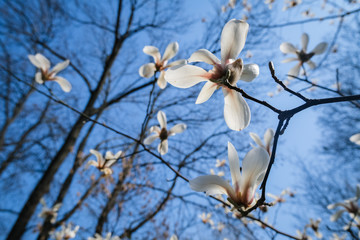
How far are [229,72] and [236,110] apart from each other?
12 centimetres

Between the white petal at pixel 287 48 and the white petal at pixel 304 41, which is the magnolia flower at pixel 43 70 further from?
the white petal at pixel 304 41

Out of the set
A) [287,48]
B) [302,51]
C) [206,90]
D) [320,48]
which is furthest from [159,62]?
[320,48]

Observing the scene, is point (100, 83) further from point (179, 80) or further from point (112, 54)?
point (179, 80)

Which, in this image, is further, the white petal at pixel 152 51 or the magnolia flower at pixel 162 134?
the magnolia flower at pixel 162 134

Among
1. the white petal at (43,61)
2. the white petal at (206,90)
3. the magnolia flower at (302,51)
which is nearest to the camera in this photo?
the white petal at (206,90)

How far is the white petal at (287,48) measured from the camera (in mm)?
1447

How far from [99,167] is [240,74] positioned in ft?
4.39

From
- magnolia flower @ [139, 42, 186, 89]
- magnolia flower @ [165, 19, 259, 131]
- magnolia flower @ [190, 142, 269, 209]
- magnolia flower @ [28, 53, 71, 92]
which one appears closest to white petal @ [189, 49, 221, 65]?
magnolia flower @ [165, 19, 259, 131]

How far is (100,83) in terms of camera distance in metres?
4.61

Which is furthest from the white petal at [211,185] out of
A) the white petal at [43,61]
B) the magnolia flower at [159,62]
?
the white petal at [43,61]

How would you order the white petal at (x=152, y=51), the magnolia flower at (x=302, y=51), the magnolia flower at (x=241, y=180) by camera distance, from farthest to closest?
the magnolia flower at (x=302, y=51), the white petal at (x=152, y=51), the magnolia flower at (x=241, y=180)

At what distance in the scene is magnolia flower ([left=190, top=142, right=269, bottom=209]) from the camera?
0.55m

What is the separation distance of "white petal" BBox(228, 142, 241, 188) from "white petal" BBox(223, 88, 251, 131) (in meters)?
0.09

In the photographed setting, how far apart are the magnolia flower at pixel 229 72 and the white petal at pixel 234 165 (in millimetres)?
90
